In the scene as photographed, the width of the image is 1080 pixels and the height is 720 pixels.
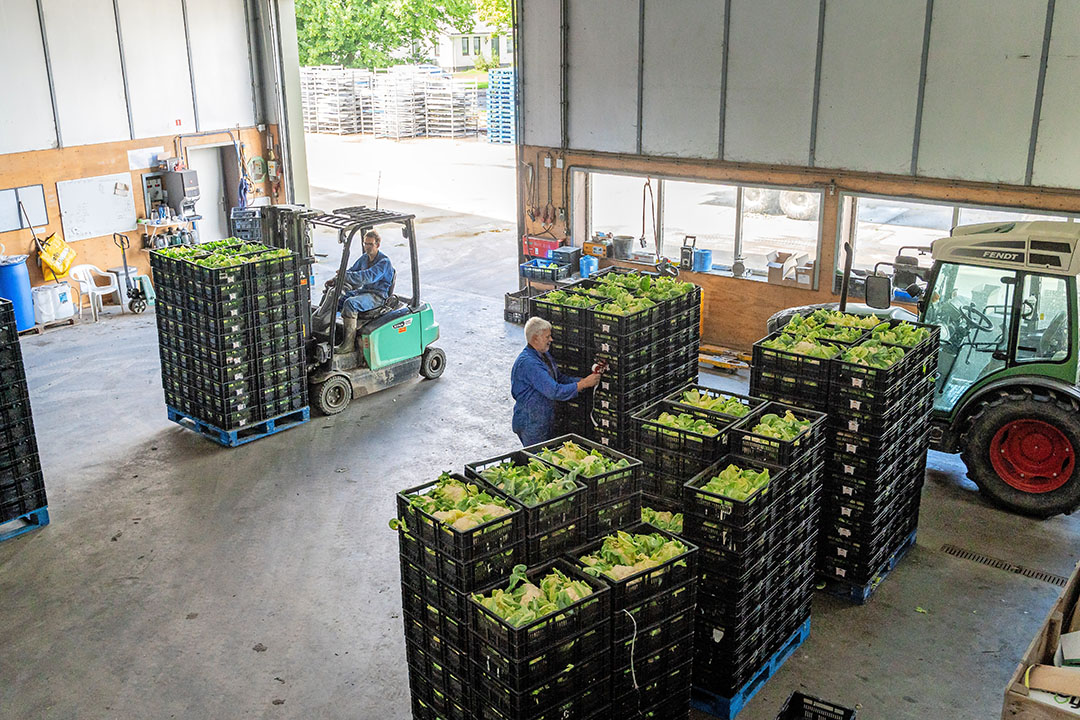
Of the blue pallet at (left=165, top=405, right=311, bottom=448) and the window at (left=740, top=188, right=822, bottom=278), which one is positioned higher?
the window at (left=740, top=188, right=822, bottom=278)

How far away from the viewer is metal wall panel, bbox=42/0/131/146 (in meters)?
15.7

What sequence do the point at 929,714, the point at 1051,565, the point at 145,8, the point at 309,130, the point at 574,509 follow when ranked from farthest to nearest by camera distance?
the point at 309,130
the point at 145,8
the point at 1051,565
the point at 929,714
the point at 574,509

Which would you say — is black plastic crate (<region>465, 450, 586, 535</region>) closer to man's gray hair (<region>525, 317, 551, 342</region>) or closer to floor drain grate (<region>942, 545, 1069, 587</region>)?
man's gray hair (<region>525, 317, 551, 342</region>)

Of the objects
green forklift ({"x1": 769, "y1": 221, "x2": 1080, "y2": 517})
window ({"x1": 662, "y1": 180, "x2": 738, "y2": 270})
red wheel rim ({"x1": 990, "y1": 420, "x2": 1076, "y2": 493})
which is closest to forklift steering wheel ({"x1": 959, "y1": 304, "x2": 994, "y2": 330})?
green forklift ({"x1": 769, "y1": 221, "x2": 1080, "y2": 517})

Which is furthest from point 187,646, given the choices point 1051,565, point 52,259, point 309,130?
point 309,130

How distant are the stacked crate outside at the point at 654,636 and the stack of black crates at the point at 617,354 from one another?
10.1 feet

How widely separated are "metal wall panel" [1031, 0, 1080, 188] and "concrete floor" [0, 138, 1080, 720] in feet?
12.4

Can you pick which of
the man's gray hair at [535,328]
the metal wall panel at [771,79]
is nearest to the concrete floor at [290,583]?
the man's gray hair at [535,328]

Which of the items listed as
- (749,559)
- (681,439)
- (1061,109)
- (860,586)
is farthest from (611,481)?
(1061,109)

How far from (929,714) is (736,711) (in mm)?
1307

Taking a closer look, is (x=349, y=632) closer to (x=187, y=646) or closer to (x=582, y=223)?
(x=187, y=646)

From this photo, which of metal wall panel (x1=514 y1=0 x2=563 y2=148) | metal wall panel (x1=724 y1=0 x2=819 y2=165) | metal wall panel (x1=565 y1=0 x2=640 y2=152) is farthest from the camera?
metal wall panel (x1=514 y1=0 x2=563 y2=148)

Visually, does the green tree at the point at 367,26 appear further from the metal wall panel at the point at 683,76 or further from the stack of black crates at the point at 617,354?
the stack of black crates at the point at 617,354

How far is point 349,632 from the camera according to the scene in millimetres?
7438
